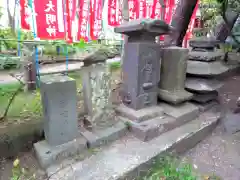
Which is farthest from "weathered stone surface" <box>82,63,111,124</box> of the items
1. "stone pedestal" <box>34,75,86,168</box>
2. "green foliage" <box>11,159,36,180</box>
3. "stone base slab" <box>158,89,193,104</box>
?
"stone base slab" <box>158,89,193,104</box>

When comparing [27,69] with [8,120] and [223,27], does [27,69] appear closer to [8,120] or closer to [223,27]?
[8,120]

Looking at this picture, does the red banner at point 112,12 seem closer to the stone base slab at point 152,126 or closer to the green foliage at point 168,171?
the stone base slab at point 152,126

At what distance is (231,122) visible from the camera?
10.5ft

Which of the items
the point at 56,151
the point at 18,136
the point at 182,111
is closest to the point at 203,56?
the point at 182,111

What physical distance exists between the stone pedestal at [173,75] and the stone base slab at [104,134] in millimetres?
1037

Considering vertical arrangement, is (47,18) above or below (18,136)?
above

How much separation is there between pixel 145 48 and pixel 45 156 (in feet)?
6.24

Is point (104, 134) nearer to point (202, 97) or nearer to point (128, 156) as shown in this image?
point (128, 156)

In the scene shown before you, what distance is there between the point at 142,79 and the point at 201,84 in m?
1.43

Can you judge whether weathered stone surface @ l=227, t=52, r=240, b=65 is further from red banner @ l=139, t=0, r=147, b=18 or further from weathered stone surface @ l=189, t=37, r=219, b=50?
red banner @ l=139, t=0, r=147, b=18

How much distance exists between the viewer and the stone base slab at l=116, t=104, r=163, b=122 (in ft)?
8.68

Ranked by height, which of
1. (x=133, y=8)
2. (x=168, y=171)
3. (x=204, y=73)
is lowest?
(x=168, y=171)

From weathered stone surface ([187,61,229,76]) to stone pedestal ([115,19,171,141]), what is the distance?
1.08 meters

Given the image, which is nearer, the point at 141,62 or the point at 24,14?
the point at 141,62
